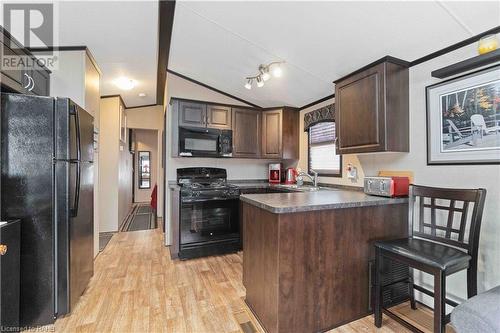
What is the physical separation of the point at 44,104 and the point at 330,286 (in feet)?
8.38

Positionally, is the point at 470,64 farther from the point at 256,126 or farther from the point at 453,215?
the point at 256,126

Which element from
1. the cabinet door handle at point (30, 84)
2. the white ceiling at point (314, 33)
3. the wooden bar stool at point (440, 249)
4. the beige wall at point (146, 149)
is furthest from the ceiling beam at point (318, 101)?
the beige wall at point (146, 149)

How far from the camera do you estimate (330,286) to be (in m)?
1.77

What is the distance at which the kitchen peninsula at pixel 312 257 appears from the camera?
161cm

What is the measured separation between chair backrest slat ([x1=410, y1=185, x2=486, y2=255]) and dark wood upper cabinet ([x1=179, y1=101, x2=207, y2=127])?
2828 millimetres

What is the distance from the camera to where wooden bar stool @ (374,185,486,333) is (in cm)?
143

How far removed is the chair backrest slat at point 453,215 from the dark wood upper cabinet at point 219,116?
266 centimetres

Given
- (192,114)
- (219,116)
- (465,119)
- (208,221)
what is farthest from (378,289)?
(192,114)

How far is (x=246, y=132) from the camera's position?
12.8 feet

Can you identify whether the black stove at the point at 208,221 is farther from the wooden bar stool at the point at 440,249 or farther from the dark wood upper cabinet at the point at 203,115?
the wooden bar stool at the point at 440,249

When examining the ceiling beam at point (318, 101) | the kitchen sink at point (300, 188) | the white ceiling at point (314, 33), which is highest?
the white ceiling at point (314, 33)

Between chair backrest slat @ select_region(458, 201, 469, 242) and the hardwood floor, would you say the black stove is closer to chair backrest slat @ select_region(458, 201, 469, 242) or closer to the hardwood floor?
the hardwood floor

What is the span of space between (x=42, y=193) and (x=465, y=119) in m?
3.28

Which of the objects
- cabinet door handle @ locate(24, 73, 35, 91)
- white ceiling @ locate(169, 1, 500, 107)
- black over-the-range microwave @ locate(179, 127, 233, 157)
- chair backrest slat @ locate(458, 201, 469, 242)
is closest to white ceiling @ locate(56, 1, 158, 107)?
white ceiling @ locate(169, 1, 500, 107)
